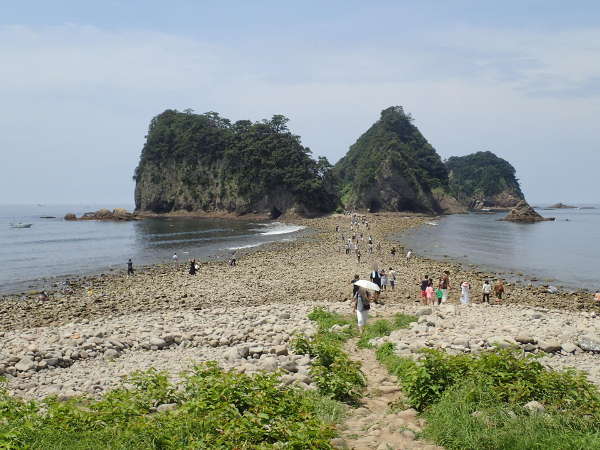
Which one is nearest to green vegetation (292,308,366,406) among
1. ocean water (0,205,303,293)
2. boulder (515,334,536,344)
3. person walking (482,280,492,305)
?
boulder (515,334,536,344)

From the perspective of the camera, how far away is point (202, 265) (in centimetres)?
3925

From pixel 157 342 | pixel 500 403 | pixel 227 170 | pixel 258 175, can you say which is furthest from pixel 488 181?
pixel 500 403

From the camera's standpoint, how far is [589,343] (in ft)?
38.9

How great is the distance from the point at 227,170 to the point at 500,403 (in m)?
115

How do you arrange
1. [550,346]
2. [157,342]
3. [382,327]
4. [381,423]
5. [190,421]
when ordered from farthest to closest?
[382,327] < [157,342] < [550,346] < [381,423] < [190,421]

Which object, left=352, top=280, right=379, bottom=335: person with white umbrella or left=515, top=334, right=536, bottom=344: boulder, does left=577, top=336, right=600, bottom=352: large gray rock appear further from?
left=352, top=280, right=379, bottom=335: person with white umbrella

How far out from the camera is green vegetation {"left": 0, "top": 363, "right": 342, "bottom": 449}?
5.72m

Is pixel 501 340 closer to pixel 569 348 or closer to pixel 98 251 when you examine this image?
pixel 569 348

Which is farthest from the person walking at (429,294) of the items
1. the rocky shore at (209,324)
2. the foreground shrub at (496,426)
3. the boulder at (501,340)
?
the foreground shrub at (496,426)

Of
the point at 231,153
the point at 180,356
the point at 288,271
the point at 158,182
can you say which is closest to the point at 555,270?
the point at 288,271

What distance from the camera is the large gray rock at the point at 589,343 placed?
38.4 feet

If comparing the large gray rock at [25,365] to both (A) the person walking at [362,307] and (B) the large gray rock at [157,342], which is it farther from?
(A) the person walking at [362,307]

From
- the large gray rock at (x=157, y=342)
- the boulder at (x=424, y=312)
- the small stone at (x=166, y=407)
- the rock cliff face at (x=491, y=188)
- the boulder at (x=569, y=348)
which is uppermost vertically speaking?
the rock cliff face at (x=491, y=188)

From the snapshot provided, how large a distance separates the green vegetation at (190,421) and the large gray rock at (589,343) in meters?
8.16
